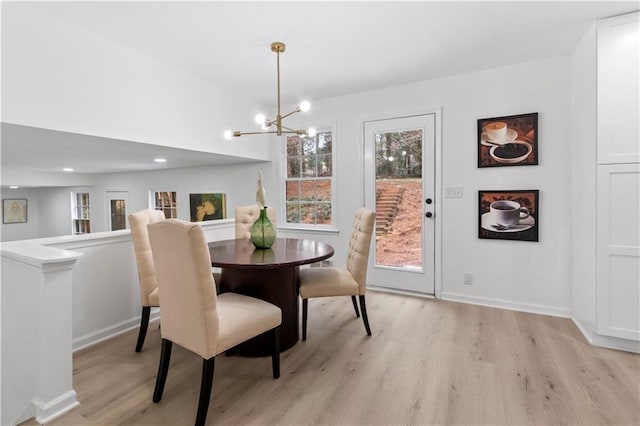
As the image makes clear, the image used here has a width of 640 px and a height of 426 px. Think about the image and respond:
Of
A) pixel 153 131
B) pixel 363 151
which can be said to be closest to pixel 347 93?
pixel 363 151

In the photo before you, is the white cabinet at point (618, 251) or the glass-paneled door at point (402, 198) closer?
the white cabinet at point (618, 251)

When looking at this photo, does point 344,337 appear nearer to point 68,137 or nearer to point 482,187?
point 482,187

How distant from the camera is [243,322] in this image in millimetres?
1780

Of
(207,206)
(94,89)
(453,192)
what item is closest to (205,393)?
(94,89)

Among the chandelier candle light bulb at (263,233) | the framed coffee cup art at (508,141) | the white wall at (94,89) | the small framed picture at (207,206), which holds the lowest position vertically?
the chandelier candle light bulb at (263,233)

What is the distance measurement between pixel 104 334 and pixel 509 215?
12.2 feet

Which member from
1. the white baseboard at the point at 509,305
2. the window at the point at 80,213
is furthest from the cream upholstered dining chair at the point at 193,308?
the window at the point at 80,213

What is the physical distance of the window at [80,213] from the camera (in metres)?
7.53

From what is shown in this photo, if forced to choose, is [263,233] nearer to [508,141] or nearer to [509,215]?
[509,215]

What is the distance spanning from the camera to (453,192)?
11.4 ft

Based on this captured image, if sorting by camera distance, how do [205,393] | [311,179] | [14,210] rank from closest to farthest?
[205,393]
[311,179]
[14,210]

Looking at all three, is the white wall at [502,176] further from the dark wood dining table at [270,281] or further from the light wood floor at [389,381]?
the dark wood dining table at [270,281]

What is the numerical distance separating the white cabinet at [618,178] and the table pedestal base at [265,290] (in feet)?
7.43

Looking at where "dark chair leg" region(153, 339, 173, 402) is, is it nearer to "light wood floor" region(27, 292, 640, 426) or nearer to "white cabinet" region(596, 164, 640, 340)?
"light wood floor" region(27, 292, 640, 426)
